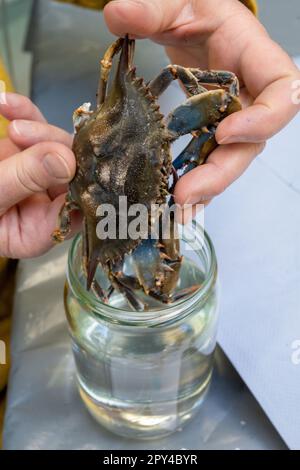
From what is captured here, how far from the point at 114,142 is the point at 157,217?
0.06 meters

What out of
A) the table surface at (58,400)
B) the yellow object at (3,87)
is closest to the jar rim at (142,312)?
the table surface at (58,400)

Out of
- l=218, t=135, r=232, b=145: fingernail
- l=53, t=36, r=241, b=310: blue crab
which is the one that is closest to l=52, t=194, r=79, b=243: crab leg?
l=53, t=36, r=241, b=310: blue crab

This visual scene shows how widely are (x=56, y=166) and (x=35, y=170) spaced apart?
0.09 feet

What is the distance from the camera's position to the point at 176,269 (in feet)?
1.27

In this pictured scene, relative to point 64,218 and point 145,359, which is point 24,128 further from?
point 145,359

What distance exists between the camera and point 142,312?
337mm

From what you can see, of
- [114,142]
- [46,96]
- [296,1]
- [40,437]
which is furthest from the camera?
[296,1]

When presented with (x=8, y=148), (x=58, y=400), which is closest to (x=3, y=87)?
(x=8, y=148)

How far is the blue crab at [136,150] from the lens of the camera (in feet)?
1.04

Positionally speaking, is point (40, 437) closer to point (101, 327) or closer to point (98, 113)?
point (101, 327)

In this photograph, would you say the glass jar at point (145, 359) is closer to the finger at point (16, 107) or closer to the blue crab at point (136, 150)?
the blue crab at point (136, 150)

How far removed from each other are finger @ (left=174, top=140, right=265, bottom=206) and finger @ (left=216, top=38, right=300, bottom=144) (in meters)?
0.02

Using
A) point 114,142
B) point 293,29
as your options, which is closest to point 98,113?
point 114,142

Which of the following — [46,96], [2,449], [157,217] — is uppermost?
[157,217]
